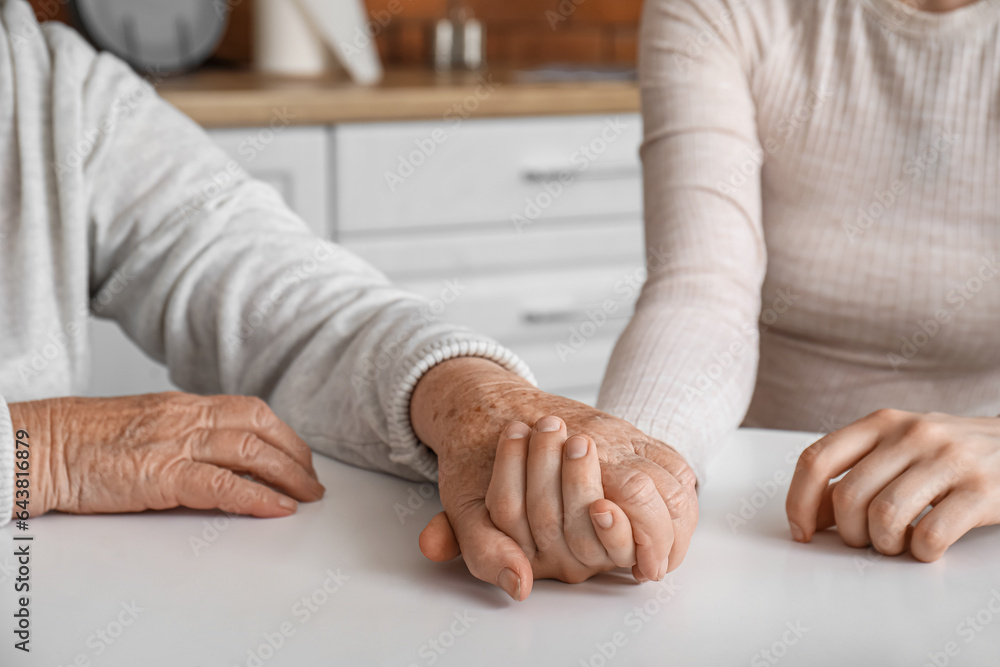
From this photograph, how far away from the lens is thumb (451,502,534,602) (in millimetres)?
481

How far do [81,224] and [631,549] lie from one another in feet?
1.90

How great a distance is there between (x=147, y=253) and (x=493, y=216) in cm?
110

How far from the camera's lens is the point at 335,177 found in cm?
174

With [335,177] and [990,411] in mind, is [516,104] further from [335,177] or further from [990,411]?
[990,411]

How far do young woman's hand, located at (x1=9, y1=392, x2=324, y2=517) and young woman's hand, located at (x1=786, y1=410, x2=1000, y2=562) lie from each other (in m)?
0.31

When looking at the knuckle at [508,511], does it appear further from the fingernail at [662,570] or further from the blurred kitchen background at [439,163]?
the blurred kitchen background at [439,163]

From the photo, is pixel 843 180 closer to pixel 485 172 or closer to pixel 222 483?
pixel 222 483

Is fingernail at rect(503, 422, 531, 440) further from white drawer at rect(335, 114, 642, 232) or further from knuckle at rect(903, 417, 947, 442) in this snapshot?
white drawer at rect(335, 114, 642, 232)

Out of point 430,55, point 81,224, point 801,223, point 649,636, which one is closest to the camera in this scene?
point 649,636

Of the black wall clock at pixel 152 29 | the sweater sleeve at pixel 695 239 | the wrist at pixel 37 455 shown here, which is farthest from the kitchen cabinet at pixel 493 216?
the wrist at pixel 37 455

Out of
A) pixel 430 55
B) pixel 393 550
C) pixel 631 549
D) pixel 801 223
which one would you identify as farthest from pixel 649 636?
pixel 430 55

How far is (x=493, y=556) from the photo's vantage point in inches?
19.5

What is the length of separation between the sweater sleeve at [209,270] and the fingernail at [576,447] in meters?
0.22

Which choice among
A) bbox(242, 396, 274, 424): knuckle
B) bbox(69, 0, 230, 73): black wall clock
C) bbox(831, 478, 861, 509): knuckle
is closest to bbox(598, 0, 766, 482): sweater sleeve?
bbox(831, 478, 861, 509): knuckle
